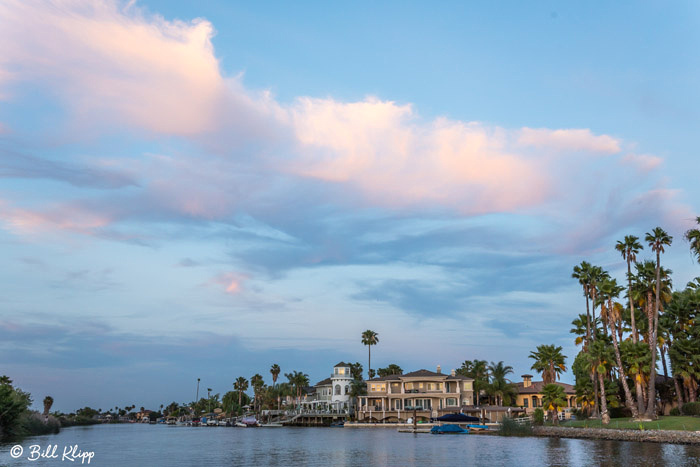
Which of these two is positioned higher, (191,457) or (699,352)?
(699,352)

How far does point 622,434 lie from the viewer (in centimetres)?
5650

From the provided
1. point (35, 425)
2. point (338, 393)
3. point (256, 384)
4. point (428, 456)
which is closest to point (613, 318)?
point (428, 456)

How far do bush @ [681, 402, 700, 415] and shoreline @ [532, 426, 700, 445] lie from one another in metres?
8.24

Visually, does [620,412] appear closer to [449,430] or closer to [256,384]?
[449,430]

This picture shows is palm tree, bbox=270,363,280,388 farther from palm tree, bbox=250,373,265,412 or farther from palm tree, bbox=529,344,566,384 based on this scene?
palm tree, bbox=529,344,566,384

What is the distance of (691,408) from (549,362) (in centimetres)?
2545

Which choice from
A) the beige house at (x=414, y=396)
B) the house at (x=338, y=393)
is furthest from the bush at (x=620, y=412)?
the house at (x=338, y=393)

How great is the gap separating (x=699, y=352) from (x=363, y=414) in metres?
70.5

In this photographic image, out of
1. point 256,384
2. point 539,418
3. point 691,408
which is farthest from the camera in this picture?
point 256,384

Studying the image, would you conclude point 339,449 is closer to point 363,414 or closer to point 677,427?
point 677,427

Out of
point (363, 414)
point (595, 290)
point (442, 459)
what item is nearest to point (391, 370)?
point (363, 414)

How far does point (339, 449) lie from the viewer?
5834 centimetres

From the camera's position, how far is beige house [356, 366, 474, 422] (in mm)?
111500

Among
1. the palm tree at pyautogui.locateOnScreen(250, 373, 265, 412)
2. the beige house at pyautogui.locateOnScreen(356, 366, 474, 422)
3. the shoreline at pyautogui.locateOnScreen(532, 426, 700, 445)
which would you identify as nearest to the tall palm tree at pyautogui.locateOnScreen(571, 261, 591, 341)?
the shoreline at pyautogui.locateOnScreen(532, 426, 700, 445)
